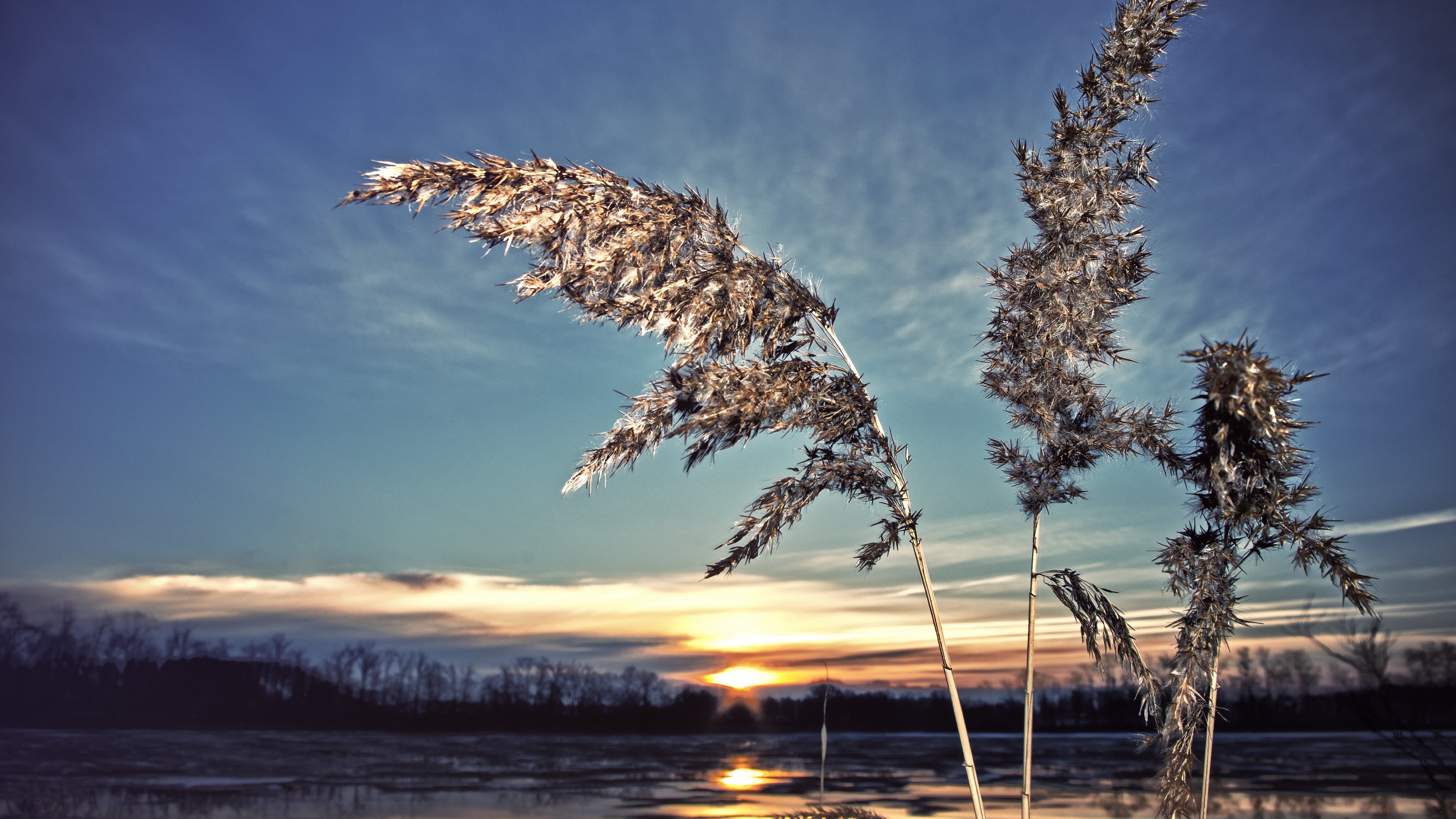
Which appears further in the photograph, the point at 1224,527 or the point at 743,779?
the point at 743,779

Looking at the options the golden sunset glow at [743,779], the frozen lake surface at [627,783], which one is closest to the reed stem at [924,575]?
the frozen lake surface at [627,783]

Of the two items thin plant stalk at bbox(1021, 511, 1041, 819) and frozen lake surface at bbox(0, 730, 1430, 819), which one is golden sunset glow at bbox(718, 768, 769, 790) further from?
thin plant stalk at bbox(1021, 511, 1041, 819)

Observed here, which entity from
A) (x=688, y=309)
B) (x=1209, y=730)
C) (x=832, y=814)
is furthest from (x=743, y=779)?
(x=688, y=309)

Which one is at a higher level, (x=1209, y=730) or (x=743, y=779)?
(x=1209, y=730)

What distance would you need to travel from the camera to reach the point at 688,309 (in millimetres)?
2613

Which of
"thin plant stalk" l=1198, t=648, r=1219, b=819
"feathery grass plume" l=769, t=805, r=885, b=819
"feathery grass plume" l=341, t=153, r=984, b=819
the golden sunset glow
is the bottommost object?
the golden sunset glow

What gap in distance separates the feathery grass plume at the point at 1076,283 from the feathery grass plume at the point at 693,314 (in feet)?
1.75

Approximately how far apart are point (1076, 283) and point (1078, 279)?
2cm

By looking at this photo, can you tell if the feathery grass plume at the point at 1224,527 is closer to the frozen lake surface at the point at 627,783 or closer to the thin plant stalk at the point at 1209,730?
the thin plant stalk at the point at 1209,730

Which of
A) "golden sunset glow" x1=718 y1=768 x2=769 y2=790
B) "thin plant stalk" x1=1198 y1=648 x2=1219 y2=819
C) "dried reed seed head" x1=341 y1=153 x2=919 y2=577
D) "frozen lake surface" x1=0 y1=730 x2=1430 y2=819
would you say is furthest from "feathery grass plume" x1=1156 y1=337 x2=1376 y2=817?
"golden sunset glow" x1=718 y1=768 x2=769 y2=790

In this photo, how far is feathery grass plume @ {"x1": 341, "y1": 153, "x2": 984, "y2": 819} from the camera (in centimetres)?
250

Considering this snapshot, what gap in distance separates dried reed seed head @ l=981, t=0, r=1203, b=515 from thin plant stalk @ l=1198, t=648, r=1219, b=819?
2.33 feet

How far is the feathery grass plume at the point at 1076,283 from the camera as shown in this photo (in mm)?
2863

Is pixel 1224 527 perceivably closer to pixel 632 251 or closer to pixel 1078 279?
pixel 1078 279
